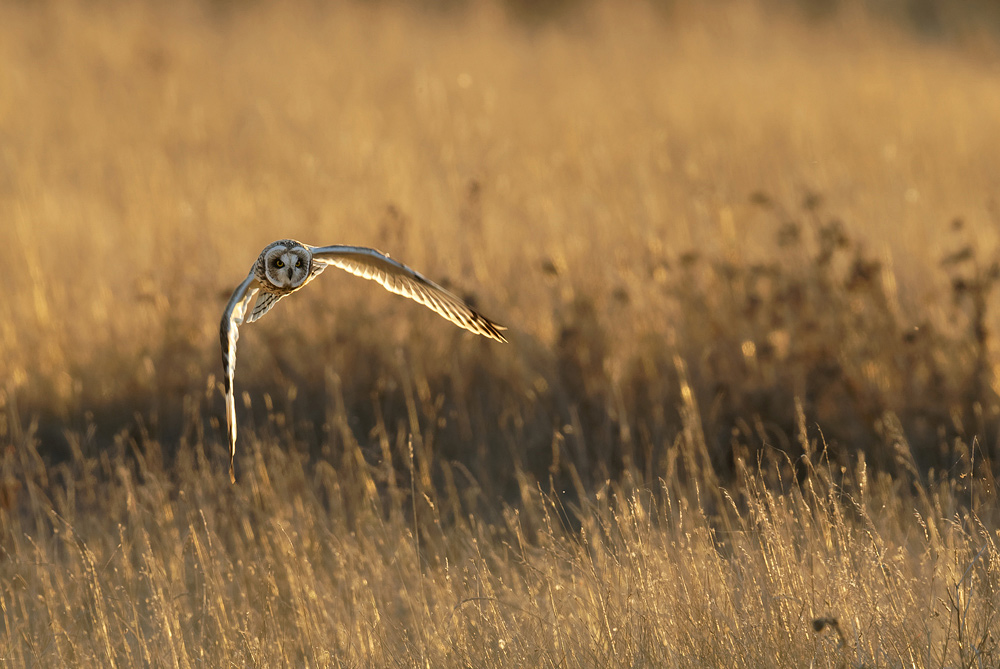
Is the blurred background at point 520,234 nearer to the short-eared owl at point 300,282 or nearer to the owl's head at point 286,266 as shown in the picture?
the short-eared owl at point 300,282

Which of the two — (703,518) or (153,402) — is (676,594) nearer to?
(703,518)

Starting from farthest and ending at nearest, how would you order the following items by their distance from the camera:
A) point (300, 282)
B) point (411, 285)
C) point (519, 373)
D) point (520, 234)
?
point (520, 234) < point (519, 373) < point (411, 285) < point (300, 282)

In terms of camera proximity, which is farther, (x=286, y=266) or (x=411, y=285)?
(x=411, y=285)

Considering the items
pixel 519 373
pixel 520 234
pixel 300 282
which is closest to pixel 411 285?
pixel 300 282

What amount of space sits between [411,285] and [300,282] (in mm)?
648

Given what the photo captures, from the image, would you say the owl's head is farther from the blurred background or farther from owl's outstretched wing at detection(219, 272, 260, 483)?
the blurred background

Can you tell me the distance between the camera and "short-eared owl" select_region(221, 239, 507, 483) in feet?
10.1

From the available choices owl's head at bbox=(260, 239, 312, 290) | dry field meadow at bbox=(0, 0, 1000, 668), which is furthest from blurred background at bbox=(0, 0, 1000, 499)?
owl's head at bbox=(260, 239, 312, 290)

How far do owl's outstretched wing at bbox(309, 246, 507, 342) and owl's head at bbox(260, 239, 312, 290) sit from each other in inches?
5.7

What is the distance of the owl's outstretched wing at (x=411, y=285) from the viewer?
3.33 meters

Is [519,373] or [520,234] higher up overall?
[520,234]

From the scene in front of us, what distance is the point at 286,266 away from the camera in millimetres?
3076

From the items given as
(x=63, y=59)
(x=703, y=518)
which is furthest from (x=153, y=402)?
(x=63, y=59)

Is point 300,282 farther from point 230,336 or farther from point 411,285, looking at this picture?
point 411,285
